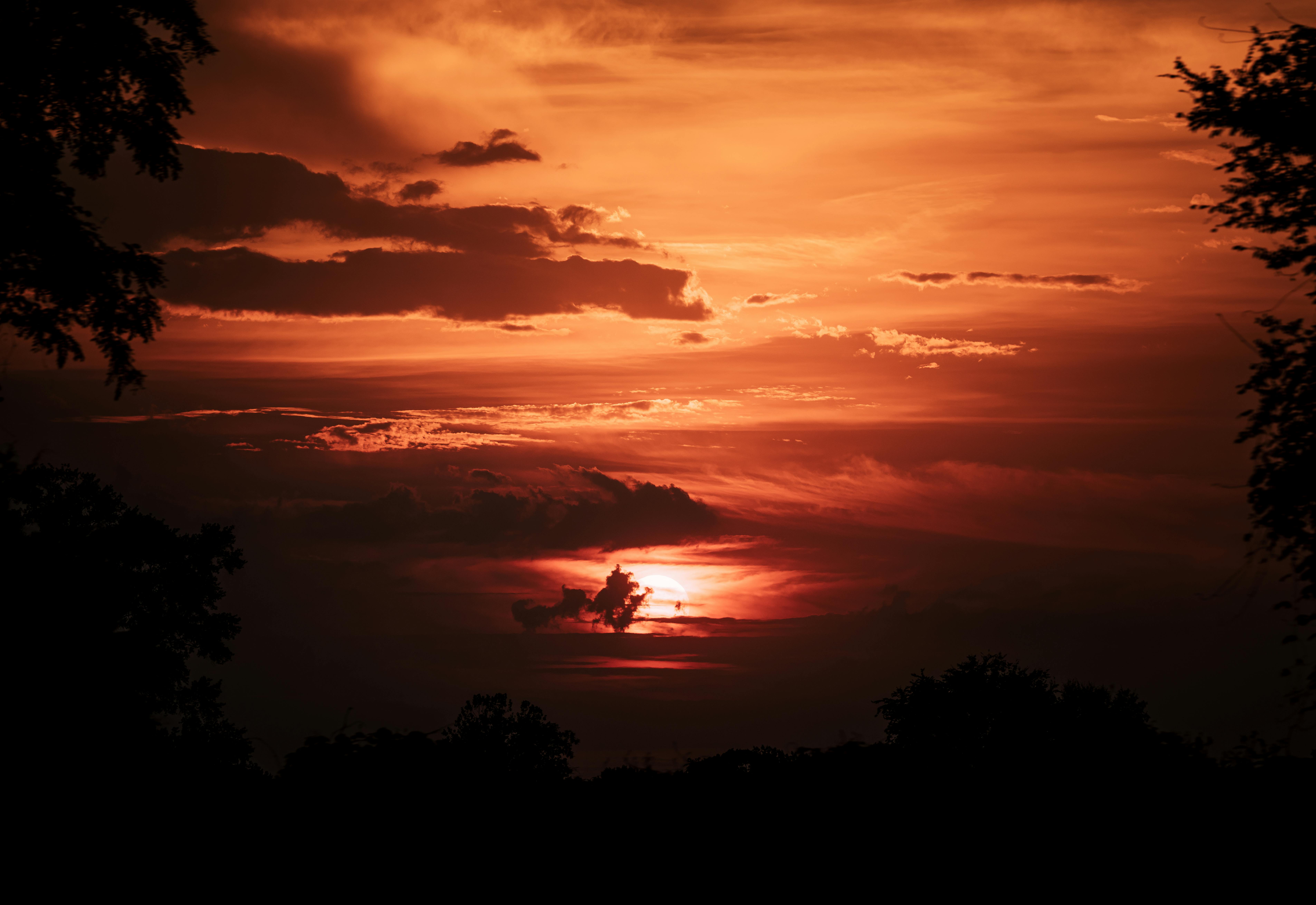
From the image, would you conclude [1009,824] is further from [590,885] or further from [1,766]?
[1,766]

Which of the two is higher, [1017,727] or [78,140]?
[78,140]

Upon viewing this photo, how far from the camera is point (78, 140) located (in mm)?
10898

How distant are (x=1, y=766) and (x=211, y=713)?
2033 centimetres

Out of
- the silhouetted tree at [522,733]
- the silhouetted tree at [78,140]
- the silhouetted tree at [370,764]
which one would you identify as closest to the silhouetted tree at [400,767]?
the silhouetted tree at [370,764]

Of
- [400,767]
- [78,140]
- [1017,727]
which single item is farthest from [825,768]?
[1017,727]

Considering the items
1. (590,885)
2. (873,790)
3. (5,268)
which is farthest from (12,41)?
(873,790)

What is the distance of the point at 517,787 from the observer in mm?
9750

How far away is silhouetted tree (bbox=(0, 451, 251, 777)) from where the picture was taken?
8.68 meters

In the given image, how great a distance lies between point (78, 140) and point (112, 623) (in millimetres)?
14953

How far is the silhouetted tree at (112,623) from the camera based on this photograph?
868 cm

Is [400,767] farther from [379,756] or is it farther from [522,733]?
[522,733]

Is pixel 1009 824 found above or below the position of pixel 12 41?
below

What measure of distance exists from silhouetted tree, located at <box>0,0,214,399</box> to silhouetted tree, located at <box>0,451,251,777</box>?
9.14ft

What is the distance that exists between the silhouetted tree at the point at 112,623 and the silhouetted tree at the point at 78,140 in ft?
9.14
